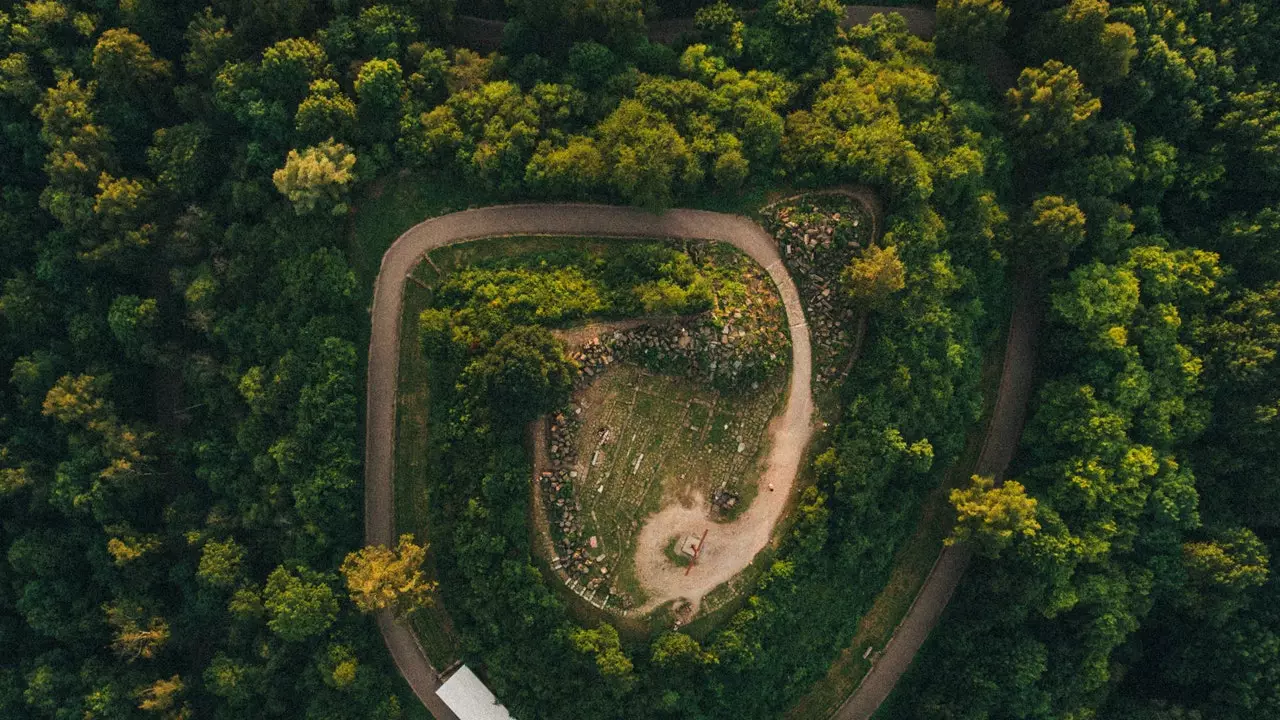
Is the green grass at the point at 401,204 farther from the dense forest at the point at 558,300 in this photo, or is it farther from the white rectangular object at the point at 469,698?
the white rectangular object at the point at 469,698

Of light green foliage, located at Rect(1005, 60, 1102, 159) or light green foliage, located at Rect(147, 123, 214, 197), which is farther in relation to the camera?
light green foliage, located at Rect(1005, 60, 1102, 159)

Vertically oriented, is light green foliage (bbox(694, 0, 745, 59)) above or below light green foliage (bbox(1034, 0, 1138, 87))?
below

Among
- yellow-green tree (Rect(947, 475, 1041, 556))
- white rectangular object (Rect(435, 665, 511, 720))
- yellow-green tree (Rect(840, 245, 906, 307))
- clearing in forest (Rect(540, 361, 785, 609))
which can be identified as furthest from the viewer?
white rectangular object (Rect(435, 665, 511, 720))

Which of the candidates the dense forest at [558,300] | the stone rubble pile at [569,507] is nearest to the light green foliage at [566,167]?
the dense forest at [558,300]

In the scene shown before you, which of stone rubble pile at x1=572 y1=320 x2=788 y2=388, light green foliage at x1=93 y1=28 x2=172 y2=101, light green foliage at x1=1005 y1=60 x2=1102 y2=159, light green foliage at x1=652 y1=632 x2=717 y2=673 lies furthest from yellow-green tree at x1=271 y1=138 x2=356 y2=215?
light green foliage at x1=1005 y1=60 x2=1102 y2=159

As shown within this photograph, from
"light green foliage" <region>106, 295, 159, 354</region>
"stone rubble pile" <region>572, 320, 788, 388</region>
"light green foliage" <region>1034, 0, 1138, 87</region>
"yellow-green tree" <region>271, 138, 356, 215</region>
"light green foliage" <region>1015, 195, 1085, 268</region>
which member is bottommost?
"light green foliage" <region>106, 295, 159, 354</region>

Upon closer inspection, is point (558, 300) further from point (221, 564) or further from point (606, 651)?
point (221, 564)

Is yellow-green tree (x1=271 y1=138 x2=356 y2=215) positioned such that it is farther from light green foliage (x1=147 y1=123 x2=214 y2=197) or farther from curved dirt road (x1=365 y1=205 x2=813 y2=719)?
light green foliage (x1=147 y1=123 x2=214 y2=197)
